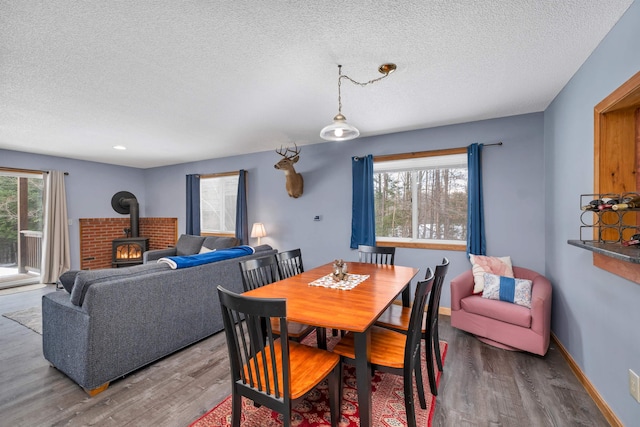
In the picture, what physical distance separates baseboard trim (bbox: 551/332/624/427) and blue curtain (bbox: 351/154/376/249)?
222 cm

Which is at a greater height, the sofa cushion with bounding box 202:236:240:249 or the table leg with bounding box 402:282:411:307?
the sofa cushion with bounding box 202:236:240:249

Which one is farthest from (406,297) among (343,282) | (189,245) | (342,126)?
(189,245)

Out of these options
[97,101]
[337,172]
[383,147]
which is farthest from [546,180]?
[97,101]

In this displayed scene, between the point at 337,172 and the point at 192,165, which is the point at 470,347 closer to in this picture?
the point at 337,172

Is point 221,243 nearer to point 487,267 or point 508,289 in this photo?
point 487,267

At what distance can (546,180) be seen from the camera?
3.03 m

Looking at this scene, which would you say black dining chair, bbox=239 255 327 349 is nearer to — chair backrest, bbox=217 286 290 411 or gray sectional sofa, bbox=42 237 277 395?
chair backrest, bbox=217 286 290 411

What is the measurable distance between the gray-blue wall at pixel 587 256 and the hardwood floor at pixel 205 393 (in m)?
0.25

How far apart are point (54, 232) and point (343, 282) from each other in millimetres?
6001

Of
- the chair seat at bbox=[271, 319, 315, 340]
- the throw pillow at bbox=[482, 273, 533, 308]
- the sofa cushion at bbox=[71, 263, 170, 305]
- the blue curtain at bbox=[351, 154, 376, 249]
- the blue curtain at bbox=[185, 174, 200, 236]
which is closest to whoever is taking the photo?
the chair seat at bbox=[271, 319, 315, 340]

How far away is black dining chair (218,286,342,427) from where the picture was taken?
3.97ft

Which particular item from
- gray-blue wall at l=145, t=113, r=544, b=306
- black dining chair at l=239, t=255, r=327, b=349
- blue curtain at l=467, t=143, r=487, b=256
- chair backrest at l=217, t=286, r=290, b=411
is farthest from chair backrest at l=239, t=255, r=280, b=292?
blue curtain at l=467, t=143, r=487, b=256

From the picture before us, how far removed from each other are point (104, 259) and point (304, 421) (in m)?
6.34

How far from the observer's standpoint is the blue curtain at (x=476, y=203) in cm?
333
